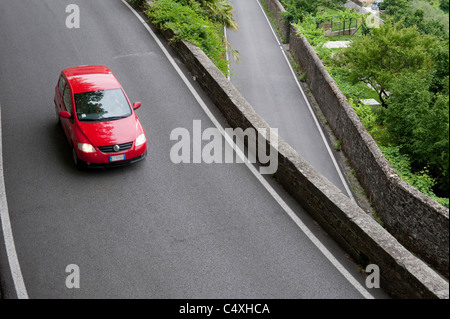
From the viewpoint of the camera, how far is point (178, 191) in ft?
34.9

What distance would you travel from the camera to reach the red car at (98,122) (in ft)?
34.9

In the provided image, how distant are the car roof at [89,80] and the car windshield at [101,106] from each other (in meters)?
0.17

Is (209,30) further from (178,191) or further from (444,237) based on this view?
(444,237)

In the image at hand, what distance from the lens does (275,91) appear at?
31453mm

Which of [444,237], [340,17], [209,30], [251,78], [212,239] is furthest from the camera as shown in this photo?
[340,17]

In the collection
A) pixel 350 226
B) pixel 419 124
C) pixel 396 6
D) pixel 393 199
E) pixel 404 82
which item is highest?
pixel 350 226

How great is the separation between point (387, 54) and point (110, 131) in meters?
24.8

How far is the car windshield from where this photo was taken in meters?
11.1

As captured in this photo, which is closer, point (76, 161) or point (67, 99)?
point (76, 161)

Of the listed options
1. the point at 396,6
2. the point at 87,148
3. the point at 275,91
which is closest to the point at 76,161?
the point at 87,148

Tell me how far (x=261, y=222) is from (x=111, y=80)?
587 centimetres

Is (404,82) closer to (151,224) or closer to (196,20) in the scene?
(196,20)

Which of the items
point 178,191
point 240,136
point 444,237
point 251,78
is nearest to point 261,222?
point 178,191

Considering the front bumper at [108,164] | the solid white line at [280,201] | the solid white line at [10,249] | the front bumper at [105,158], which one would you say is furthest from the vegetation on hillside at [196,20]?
the solid white line at [10,249]
